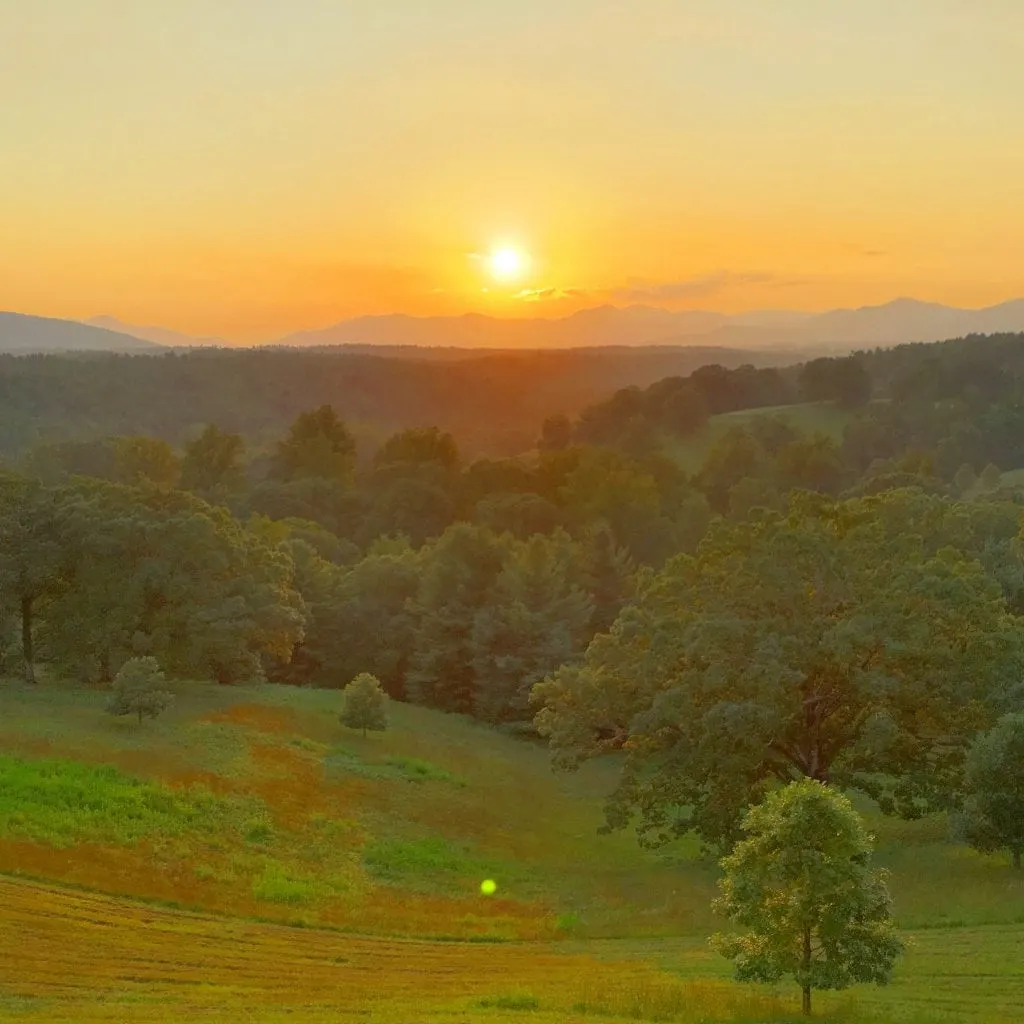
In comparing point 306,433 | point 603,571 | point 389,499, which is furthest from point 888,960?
point 306,433

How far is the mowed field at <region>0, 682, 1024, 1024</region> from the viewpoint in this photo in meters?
17.9

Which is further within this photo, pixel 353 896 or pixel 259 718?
pixel 259 718

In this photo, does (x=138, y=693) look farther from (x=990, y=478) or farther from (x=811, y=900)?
(x=990, y=478)

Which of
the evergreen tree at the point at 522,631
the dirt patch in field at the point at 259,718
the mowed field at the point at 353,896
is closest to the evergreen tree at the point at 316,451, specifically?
the evergreen tree at the point at 522,631

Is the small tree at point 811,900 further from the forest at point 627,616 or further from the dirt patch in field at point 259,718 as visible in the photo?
the dirt patch in field at point 259,718

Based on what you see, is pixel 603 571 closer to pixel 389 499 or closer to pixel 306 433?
pixel 389 499

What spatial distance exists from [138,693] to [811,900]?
107 ft

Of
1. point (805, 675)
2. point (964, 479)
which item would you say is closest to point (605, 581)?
point (805, 675)

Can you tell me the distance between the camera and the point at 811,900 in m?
16.1

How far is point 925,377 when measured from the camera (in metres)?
151

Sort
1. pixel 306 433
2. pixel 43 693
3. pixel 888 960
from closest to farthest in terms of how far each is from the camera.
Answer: pixel 888 960 → pixel 43 693 → pixel 306 433

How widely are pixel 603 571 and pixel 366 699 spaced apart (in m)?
32.6

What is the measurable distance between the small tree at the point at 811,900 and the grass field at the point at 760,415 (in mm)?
118931

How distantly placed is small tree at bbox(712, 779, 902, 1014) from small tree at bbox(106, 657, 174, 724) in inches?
1228
